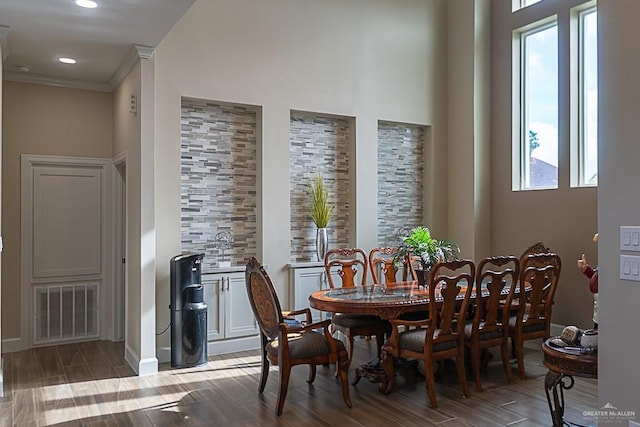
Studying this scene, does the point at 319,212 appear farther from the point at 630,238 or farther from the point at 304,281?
the point at 630,238

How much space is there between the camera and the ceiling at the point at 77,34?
375cm

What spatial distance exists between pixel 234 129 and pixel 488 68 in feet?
11.6

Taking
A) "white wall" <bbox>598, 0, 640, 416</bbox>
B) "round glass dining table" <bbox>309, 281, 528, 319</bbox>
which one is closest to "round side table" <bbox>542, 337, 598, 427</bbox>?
"white wall" <bbox>598, 0, 640, 416</bbox>

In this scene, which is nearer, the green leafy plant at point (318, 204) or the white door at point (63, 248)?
the white door at point (63, 248)

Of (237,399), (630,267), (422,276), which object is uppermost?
(630,267)

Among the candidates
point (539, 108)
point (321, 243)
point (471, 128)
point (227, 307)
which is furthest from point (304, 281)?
point (539, 108)

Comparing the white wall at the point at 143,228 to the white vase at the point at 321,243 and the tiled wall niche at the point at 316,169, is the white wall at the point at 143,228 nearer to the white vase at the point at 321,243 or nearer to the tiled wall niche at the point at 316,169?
the tiled wall niche at the point at 316,169

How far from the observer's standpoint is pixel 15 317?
5359mm

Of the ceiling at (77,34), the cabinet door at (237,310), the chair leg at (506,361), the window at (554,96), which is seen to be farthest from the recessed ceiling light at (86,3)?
the window at (554,96)

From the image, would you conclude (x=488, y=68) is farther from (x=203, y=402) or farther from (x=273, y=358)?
(x=203, y=402)

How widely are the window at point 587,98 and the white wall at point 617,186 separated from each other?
3.49m

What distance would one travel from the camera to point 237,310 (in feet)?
18.0

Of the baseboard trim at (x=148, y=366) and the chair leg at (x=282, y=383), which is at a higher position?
the chair leg at (x=282, y=383)

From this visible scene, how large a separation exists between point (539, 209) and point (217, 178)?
3867 mm
